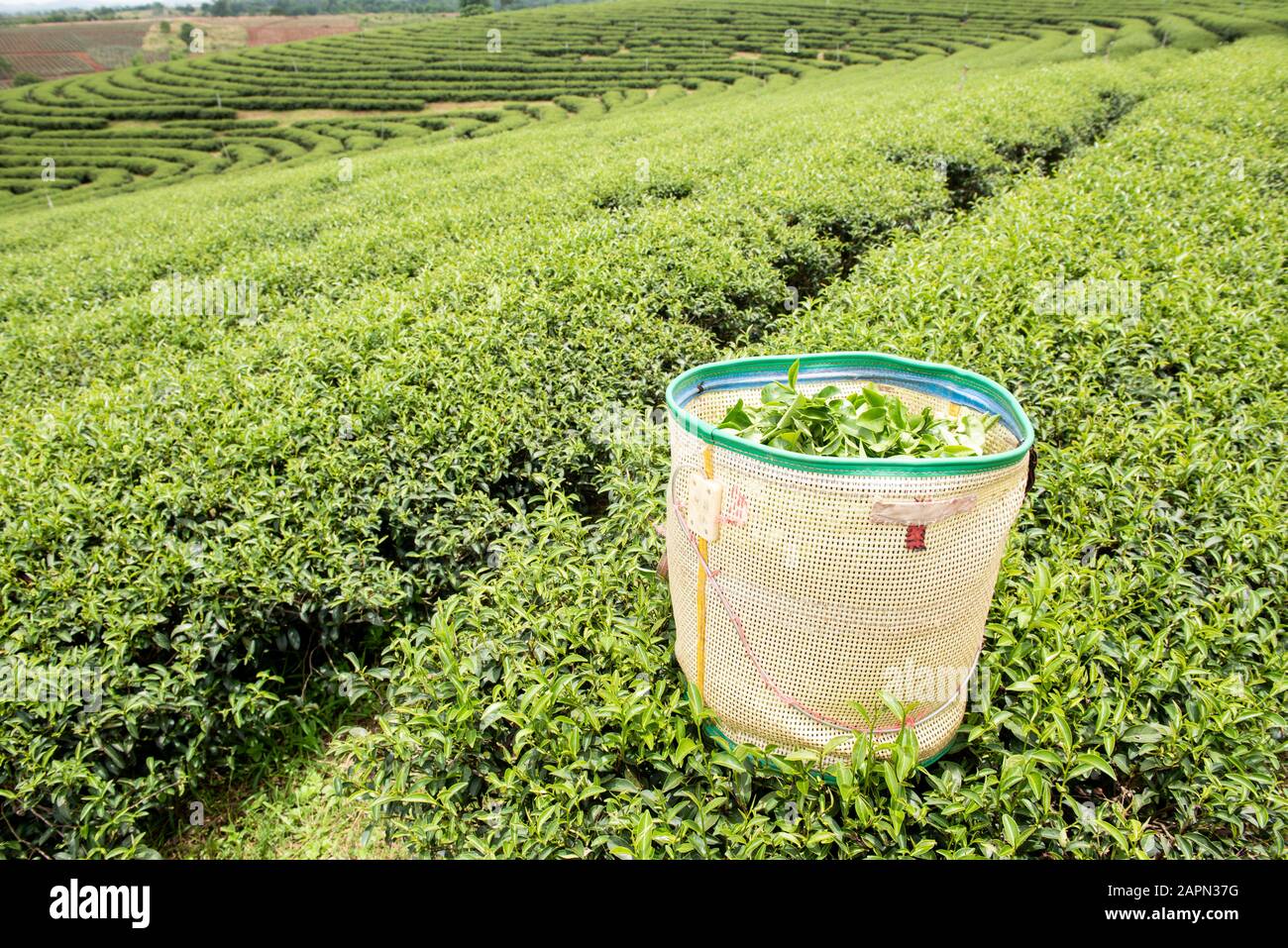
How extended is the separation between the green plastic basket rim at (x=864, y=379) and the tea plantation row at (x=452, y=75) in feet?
96.8

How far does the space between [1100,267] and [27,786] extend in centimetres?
571

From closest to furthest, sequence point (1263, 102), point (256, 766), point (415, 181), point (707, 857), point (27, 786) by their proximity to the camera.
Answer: point (707, 857) < point (27, 786) < point (256, 766) < point (1263, 102) < point (415, 181)

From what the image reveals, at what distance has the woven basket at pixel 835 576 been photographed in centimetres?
158

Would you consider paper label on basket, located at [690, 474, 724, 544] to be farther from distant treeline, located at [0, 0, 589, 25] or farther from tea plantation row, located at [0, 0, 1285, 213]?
distant treeline, located at [0, 0, 589, 25]

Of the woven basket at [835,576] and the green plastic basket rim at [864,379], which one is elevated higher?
the green plastic basket rim at [864,379]

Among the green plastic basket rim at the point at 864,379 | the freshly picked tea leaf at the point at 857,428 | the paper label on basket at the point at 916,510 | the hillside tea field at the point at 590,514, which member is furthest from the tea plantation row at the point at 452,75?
the paper label on basket at the point at 916,510

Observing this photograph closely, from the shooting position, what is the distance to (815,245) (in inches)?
233

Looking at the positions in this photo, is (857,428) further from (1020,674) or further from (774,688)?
(1020,674)

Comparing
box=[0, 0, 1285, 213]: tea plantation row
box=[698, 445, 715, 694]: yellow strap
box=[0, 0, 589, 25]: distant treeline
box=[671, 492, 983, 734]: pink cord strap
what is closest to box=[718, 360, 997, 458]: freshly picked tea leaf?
box=[698, 445, 715, 694]: yellow strap

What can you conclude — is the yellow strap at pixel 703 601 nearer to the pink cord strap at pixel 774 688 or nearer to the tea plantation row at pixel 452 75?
the pink cord strap at pixel 774 688

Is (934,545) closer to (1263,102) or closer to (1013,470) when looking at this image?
(1013,470)

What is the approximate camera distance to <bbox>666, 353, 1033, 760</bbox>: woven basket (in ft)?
5.18

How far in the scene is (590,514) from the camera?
12.9ft

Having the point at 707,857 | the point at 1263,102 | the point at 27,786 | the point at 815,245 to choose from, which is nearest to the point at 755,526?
Answer: the point at 707,857
